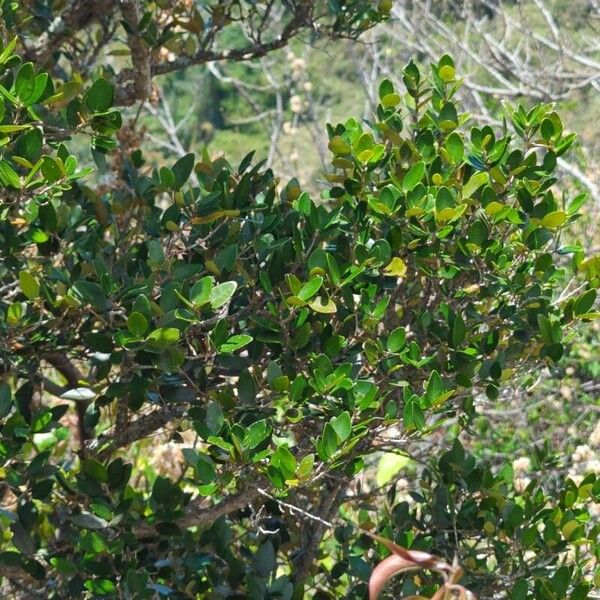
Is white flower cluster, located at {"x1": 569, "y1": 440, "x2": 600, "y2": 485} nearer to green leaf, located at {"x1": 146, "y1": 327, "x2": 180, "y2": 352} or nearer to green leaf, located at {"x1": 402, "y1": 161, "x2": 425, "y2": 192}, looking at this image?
green leaf, located at {"x1": 402, "y1": 161, "x2": 425, "y2": 192}

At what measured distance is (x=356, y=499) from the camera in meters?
2.27

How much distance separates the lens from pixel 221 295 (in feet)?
5.25

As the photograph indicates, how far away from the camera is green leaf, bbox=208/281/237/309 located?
1.59 meters

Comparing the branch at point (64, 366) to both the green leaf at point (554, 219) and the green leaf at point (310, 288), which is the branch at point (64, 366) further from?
the green leaf at point (554, 219)

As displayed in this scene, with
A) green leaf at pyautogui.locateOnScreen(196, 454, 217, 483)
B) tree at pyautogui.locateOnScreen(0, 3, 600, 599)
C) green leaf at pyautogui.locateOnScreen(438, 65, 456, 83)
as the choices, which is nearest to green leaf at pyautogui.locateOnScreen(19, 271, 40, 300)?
tree at pyautogui.locateOnScreen(0, 3, 600, 599)

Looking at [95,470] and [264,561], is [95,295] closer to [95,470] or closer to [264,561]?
[95,470]

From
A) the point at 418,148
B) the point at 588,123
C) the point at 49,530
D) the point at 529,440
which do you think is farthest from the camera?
the point at 588,123

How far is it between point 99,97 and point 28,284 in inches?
14.8

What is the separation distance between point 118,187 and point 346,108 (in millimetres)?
18061

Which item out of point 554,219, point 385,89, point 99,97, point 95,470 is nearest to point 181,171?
point 99,97

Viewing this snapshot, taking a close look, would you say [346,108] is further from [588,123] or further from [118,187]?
[118,187]

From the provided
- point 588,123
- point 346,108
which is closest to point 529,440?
point 588,123

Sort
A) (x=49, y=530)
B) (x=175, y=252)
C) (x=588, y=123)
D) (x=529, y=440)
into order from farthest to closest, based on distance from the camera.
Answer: (x=588, y=123) → (x=529, y=440) → (x=49, y=530) → (x=175, y=252)

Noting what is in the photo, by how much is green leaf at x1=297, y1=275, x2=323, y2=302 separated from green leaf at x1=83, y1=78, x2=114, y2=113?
18.5 inches
